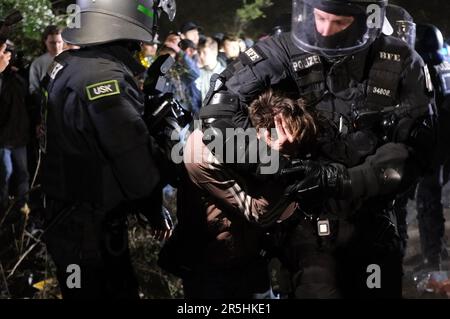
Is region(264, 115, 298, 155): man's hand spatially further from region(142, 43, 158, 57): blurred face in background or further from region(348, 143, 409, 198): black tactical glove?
region(142, 43, 158, 57): blurred face in background

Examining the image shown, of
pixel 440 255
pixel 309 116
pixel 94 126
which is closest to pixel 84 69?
pixel 94 126

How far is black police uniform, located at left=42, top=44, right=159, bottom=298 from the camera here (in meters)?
2.40

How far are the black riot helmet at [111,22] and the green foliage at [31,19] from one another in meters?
0.97

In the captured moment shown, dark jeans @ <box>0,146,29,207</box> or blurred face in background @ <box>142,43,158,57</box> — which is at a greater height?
blurred face in background @ <box>142,43,158,57</box>

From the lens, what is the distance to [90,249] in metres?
2.52

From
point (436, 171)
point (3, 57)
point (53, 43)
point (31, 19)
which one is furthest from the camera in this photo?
point (31, 19)

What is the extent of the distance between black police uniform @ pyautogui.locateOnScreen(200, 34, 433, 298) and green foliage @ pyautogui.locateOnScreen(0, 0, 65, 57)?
1391 millimetres

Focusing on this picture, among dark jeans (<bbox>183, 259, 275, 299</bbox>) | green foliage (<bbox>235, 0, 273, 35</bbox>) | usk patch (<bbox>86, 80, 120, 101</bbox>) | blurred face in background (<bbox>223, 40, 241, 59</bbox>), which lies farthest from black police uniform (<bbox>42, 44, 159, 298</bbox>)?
blurred face in background (<bbox>223, 40, 241, 59</bbox>)

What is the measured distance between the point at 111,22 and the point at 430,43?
1299mm

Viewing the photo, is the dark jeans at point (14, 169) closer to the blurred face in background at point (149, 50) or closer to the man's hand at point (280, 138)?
the blurred face in background at point (149, 50)

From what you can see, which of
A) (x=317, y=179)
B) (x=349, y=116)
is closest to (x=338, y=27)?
(x=349, y=116)

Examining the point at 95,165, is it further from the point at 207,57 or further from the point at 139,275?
the point at 207,57

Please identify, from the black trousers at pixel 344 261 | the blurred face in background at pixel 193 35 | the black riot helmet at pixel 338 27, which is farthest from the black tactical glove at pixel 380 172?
the blurred face in background at pixel 193 35
